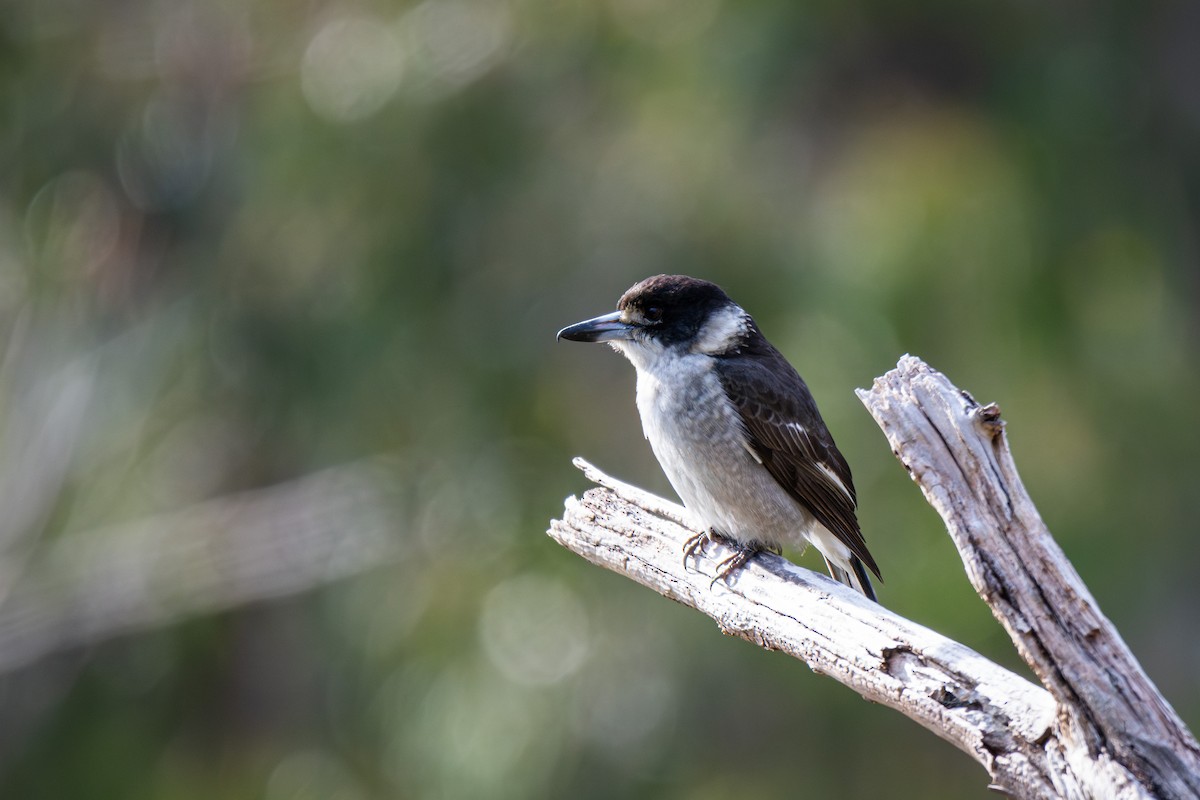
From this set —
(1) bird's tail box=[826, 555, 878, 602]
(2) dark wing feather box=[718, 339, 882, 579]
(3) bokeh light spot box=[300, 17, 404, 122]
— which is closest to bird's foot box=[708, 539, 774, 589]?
(2) dark wing feather box=[718, 339, 882, 579]

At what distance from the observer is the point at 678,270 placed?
21.6 feet

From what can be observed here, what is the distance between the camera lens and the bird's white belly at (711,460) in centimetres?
356

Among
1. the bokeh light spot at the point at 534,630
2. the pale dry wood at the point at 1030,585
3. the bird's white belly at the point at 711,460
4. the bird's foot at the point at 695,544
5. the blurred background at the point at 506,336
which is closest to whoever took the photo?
the pale dry wood at the point at 1030,585

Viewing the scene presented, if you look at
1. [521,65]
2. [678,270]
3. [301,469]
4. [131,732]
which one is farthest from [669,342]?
[131,732]

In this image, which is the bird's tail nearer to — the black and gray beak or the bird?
the bird

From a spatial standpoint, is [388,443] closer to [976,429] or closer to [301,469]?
[301,469]

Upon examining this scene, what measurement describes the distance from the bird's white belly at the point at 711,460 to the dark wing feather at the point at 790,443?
3cm

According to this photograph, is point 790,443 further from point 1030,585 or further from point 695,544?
point 1030,585

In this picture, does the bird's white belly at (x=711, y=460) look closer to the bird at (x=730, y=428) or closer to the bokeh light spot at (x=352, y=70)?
the bird at (x=730, y=428)

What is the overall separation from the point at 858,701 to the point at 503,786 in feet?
5.91

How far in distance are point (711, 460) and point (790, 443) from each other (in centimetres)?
25

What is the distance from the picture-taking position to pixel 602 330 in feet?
12.5

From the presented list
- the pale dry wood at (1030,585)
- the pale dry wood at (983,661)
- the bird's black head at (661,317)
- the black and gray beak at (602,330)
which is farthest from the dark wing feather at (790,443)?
the pale dry wood at (1030,585)

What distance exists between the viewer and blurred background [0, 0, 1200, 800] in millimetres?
6086
